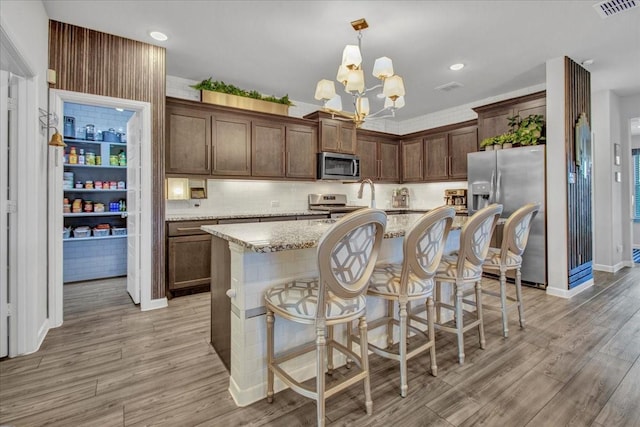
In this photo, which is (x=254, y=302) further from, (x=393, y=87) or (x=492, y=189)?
(x=492, y=189)

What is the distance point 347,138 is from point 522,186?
2.60 m

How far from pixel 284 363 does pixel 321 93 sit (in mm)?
2131

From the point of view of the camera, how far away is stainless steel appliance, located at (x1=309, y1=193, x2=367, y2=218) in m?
4.96

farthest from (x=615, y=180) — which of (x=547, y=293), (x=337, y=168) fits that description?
(x=337, y=168)

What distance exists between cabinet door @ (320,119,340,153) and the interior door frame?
2465 millimetres

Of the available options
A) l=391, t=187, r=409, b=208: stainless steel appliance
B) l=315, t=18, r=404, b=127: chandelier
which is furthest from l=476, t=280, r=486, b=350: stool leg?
l=391, t=187, r=409, b=208: stainless steel appliance

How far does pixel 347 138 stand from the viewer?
5195mm

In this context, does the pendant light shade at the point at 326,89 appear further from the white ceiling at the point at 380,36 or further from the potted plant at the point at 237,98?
the potted plant at the point at 237,98

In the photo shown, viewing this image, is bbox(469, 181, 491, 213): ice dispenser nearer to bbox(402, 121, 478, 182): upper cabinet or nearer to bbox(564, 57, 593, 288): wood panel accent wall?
bbox(402, 121, 478, 182): upper cabinet

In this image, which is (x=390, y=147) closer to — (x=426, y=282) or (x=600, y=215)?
(x=600, y=215)

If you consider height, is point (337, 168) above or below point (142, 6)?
below

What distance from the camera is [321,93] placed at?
273 cm

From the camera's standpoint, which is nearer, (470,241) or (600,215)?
(470,241)

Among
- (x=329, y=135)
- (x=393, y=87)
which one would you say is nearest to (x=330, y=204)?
(x=329, y=135)
